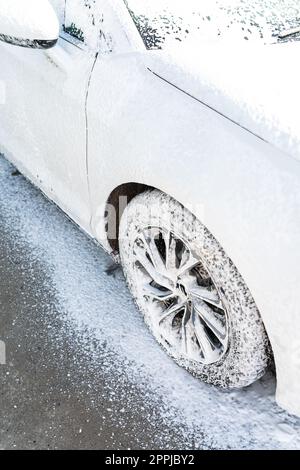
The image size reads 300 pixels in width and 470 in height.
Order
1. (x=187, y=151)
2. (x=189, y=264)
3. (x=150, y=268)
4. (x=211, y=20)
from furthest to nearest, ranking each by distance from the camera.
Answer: (x=150, y=268), (x=211, y=20), (x=189, y=264), (x=187, y=151)

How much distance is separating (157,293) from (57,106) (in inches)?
31.2

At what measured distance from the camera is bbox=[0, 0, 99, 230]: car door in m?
1.91

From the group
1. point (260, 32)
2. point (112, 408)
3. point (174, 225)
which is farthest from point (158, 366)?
point (260, 32)

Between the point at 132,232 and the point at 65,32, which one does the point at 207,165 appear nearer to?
the point at 132,232

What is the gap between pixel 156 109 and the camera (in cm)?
166

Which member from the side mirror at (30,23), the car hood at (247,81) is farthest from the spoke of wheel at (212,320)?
the side mirror at (30,23)

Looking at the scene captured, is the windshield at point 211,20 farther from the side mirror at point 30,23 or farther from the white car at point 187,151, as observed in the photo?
the side mirror at point 30,23

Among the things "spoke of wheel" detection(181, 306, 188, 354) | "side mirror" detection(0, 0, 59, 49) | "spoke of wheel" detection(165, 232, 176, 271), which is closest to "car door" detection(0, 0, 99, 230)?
"side mirror" detection(0, 0, 59, 49)

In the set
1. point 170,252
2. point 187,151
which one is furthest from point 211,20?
point 170,252

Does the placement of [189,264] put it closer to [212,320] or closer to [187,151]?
[212,320]

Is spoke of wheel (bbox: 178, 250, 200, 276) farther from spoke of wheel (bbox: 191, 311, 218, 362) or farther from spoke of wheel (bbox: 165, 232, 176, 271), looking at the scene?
spoke of wheel (bbox: 191, 311, 218, 362)

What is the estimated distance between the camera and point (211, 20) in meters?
1.85

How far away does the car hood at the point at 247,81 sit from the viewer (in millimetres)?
1468

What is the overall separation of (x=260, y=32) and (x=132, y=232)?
2.74 feet
